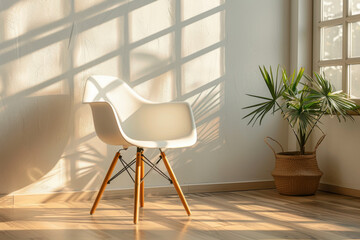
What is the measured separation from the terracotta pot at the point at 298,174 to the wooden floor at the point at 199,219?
0.09 m

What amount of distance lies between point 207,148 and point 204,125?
6.9 inches

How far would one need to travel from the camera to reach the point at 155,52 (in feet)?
13.1

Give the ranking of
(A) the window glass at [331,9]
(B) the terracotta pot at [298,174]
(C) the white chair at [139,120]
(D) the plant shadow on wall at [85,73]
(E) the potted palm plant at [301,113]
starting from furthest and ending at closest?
(A) the window glass at [331,9] < (B) the terracotta pot at [298,174] < (E) the potted palm plant at [301,113] < (D) the plant shadow on wall at [85,73] < (C) the white chair at [139,120]

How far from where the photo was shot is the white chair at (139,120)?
3162 millimetres

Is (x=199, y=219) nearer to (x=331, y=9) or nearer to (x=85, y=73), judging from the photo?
(x=85, y=73)

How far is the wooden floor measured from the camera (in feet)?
8.93

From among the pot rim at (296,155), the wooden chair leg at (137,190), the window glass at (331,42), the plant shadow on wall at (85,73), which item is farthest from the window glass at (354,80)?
the wooden chair leg at (137,190)

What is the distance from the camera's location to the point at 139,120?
361cm

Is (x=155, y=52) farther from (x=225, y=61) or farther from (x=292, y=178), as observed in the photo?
(x=292, y=178)

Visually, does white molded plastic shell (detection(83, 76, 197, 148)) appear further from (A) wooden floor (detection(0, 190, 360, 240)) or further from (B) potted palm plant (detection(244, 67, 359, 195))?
(B) potted palm plant (detection(244, 67, 359, 195))

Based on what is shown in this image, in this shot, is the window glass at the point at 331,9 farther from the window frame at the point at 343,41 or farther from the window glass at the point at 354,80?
the window glass at the point at 354,80

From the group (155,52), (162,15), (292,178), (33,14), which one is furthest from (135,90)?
(292,178)

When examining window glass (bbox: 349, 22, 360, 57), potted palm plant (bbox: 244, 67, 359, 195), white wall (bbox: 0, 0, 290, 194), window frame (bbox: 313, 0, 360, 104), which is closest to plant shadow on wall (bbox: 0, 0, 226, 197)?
white wall (bbox: 0, 0, 290, 194)

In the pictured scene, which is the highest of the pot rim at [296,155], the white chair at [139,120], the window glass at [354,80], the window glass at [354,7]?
the window glass at [354,7]
